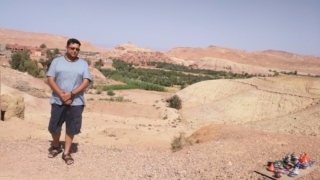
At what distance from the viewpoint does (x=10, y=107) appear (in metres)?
12.0

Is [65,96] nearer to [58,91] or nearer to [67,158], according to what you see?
[58,91]

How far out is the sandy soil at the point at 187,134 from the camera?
192 inches

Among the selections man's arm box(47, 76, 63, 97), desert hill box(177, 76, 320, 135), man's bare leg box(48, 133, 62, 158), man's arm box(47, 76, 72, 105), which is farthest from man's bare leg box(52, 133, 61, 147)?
desert hill box(177, 76, 320, 135)

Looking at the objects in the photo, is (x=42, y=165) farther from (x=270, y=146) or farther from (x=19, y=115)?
(x=19, y=115)

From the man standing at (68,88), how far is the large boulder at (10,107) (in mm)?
8112

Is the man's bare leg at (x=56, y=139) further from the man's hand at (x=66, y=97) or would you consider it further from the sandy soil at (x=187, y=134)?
the man's hand at (x=66, y=97)

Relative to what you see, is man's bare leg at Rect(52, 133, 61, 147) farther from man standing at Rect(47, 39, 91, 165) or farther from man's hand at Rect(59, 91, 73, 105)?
man's hand at Rect(59, 91, 73, 105)

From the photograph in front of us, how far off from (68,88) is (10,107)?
8.70m

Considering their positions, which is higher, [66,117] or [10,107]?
[66,117]

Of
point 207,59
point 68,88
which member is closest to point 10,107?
point 68,88

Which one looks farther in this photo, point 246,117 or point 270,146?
point 246,117

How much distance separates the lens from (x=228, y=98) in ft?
89.4

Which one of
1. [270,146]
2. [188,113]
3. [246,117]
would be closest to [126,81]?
[188,113]

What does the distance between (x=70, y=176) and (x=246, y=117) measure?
67.5ft
